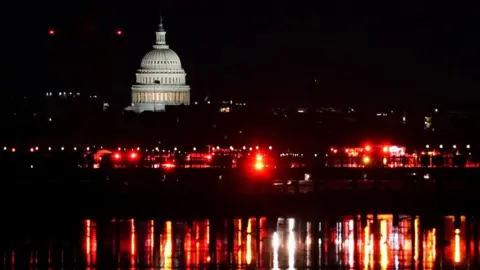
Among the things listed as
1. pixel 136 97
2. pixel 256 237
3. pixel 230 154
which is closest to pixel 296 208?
pixel 256 237

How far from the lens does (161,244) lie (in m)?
67.1

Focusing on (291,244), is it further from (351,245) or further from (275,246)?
(351,245)

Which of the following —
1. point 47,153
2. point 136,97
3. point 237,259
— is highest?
point 136,97

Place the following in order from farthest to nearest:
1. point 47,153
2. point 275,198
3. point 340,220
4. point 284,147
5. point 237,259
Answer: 1. point 284,147
2. point 47,153
3. point 275,198
4. point 340,220
5. point 237,259

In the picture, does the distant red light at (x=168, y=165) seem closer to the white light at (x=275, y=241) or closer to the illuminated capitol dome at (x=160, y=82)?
the white light at (x=275, y=241)

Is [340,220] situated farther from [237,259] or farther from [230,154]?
[230,154]

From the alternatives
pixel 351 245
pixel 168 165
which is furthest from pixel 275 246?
pixel 168 165

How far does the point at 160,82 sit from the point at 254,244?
5007 inches

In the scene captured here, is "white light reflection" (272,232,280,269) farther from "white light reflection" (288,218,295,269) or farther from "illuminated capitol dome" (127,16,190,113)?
"illuminated capitol dome" (127,16,190,113)

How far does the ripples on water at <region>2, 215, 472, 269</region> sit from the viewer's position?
62.7 metres

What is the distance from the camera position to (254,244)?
66812 millimetres

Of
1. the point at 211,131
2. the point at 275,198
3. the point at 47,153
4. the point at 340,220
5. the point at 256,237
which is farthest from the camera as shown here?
the point at 211,131

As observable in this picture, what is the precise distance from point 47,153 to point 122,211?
3717 cm

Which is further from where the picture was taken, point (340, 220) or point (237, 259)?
point (340, 220)
